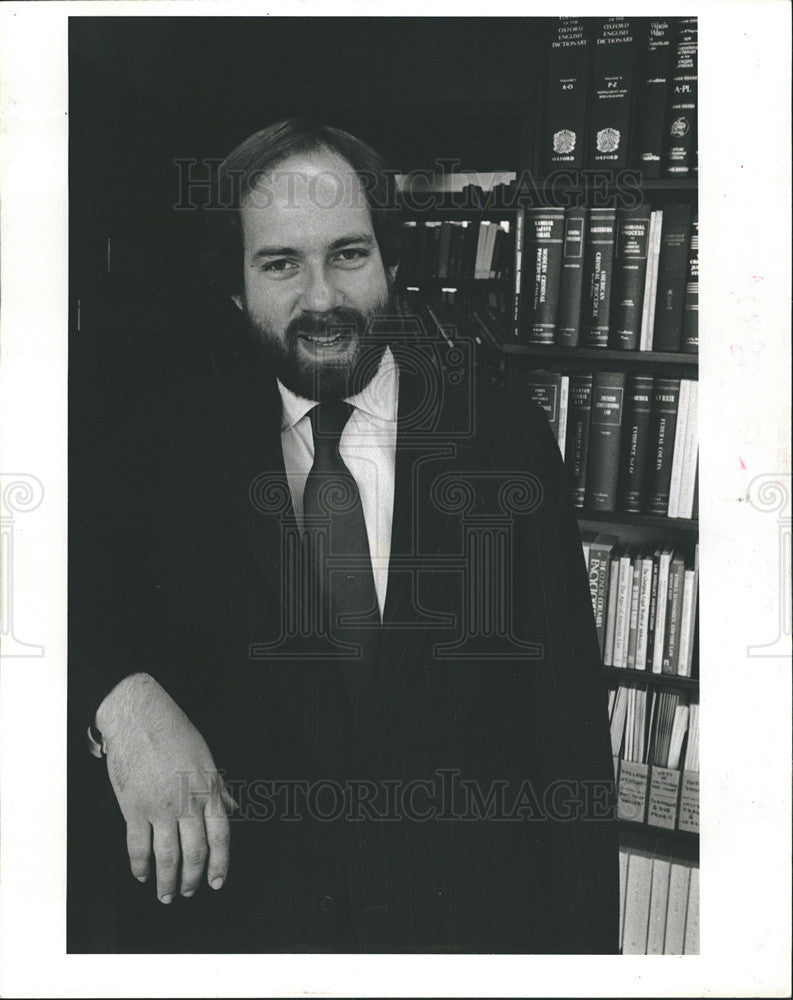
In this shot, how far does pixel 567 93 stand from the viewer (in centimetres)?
156

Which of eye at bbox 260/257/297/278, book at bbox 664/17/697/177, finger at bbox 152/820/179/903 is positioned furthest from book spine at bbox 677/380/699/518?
finger at bbox 152/820/179/903

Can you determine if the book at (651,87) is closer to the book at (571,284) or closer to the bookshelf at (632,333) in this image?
the bookshelf at (632,333)

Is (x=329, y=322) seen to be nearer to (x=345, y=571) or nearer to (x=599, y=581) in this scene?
(x=345, y=571)

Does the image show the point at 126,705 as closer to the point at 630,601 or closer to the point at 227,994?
the point at 227,994

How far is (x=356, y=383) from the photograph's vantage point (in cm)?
155

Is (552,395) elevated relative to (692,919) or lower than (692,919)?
elevated

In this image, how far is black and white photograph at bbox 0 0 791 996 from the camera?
1541 mm

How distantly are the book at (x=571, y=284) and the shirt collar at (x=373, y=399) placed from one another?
29cm

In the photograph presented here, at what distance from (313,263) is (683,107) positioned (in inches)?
25.7

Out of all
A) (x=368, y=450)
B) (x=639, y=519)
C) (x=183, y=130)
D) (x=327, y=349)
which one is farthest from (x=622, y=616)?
(x=183, y=130)

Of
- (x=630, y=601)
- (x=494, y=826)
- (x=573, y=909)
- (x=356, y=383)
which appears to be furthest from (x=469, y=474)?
(x=573, y=909)

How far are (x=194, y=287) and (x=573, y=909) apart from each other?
3.87 ft

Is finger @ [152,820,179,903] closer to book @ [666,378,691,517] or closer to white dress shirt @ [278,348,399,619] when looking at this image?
white dress shirt @ [278,348,399,619]

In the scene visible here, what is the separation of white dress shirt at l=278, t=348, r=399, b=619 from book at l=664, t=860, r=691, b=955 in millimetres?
682
